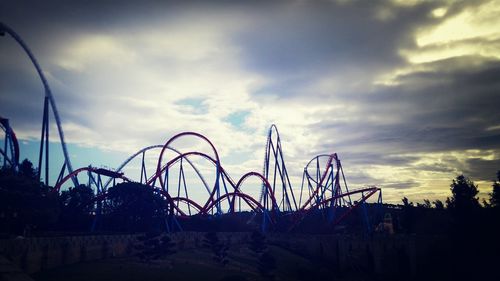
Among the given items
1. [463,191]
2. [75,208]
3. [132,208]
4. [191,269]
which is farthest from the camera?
[463,191]

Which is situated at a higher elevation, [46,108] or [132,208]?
[46,108]

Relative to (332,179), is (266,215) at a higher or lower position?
lower

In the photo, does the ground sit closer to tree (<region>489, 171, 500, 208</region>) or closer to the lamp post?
the lamp post

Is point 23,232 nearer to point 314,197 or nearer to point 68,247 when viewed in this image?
point 68,247

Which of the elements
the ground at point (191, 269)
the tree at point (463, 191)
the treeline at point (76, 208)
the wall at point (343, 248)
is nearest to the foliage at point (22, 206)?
the treeline at point (76, 208)

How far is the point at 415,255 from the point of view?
40875 millimetres

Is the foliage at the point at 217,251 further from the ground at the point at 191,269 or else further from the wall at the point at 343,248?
the wall at the point at 343,248

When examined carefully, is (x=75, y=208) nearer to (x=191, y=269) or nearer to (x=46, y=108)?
(x=46, y=108)

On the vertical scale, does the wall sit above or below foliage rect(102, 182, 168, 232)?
below

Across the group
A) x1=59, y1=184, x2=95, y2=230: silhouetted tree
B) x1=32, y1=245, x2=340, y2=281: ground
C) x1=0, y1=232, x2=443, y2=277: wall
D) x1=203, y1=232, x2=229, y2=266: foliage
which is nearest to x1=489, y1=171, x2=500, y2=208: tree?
x1=0, y1=232, x2=443, y2=277: wall

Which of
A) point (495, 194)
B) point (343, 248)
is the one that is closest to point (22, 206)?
point (343, 248)

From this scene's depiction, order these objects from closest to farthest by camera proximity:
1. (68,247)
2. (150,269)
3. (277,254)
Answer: (68,247)
(150,269)
(277,254)

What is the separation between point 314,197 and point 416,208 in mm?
17949

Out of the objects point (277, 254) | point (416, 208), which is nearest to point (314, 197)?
point (277, 254)
